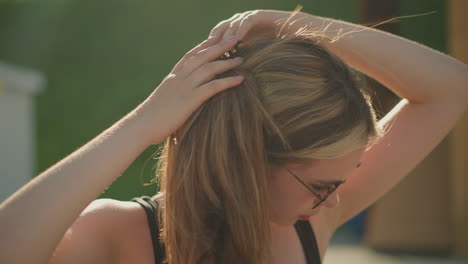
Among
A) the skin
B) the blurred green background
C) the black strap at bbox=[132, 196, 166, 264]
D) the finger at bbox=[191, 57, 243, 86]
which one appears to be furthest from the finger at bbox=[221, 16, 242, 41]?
the blurred green background

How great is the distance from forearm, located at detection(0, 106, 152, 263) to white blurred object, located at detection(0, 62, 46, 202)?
14.0ft

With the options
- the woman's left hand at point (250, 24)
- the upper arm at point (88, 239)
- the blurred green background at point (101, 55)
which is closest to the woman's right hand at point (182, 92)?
the woman's left hand at point (250, 24)

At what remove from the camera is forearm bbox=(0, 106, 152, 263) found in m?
1.40

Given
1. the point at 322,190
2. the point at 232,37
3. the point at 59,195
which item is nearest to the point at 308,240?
the point at 322,190

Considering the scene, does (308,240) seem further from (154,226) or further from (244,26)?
(244,26)

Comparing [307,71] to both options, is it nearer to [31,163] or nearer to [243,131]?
[243,131]

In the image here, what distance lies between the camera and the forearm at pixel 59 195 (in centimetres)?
140

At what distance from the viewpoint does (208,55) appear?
172cm

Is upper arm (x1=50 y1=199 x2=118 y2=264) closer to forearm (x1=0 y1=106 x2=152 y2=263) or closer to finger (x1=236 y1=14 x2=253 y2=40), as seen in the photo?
forearm (x1=0 y1=106 x2=152 y2=263)

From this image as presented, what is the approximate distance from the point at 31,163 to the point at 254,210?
525cm

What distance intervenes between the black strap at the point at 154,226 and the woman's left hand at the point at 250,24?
61 centimetres

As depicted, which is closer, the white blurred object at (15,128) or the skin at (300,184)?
the skin at (300,184)

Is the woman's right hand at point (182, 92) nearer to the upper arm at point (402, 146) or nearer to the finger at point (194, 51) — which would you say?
the finger at point (194, 51)

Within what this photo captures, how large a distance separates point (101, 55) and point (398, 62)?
35.9 feet
